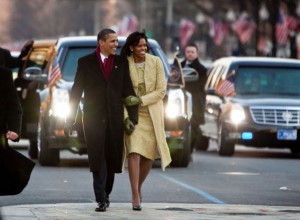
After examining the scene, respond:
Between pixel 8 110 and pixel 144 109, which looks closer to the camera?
pixel 8 110

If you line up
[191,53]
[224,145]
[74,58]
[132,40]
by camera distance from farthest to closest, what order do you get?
[224,145] < [191,53] < [74,58] < [132,40]

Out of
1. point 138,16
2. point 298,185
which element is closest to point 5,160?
point 298,185

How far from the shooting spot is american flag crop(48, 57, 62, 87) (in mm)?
21766

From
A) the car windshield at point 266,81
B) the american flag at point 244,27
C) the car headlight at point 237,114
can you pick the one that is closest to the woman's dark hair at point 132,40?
the car headlight at point 237,114

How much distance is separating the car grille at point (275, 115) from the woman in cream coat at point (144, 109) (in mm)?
10725

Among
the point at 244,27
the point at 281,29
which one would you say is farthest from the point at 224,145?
the point at 244,27

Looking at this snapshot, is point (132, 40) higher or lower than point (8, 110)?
higher

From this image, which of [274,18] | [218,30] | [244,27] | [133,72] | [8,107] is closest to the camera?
[8,107]

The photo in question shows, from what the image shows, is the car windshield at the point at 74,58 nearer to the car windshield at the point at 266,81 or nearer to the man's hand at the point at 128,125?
the car windshield at the point at 266,81

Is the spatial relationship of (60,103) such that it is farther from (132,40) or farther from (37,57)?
(132,40)

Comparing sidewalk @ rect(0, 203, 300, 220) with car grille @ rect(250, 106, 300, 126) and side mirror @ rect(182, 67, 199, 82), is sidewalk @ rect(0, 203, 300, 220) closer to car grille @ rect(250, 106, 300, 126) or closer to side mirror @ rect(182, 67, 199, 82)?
side mirror @ rect(182, 67, 199, 82)

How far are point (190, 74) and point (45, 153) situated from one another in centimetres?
244

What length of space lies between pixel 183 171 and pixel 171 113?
2.65 ft

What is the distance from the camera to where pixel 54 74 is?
71.9ft
